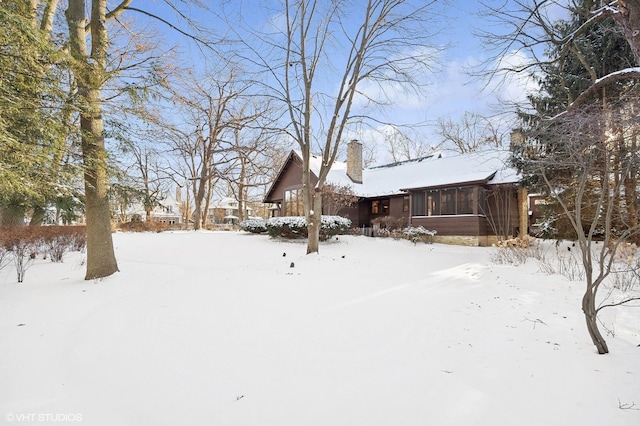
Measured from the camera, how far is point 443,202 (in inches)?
657

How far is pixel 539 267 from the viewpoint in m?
8.19

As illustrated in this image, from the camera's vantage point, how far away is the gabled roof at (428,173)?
15.5 meters

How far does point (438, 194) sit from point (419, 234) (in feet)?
8.30

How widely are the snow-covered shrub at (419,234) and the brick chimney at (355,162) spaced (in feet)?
22.6

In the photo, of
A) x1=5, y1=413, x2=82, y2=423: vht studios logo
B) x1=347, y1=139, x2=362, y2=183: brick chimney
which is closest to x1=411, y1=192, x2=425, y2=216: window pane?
x1=347, y1=139, x2=362, y2=183: brick chimney

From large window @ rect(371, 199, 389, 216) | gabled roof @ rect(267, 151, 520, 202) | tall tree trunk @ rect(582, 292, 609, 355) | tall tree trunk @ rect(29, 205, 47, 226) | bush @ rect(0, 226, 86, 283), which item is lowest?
tall tree trunk @ rect(582, 292, 609, 355)

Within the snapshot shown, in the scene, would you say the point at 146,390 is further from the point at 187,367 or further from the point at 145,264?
the point at 145,264

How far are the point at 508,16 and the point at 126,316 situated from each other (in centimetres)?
1046

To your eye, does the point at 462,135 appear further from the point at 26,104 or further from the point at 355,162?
the point at 26,104

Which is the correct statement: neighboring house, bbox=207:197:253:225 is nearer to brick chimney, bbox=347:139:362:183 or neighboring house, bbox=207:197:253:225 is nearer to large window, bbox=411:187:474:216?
brick chimney, bbox=347:139:362:183

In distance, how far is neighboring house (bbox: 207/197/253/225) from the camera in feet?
183

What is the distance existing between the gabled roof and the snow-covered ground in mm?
9772

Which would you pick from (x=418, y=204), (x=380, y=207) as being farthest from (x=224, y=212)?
(x=418, y=204)

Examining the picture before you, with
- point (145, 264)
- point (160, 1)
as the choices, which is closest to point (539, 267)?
point (145, 264)
